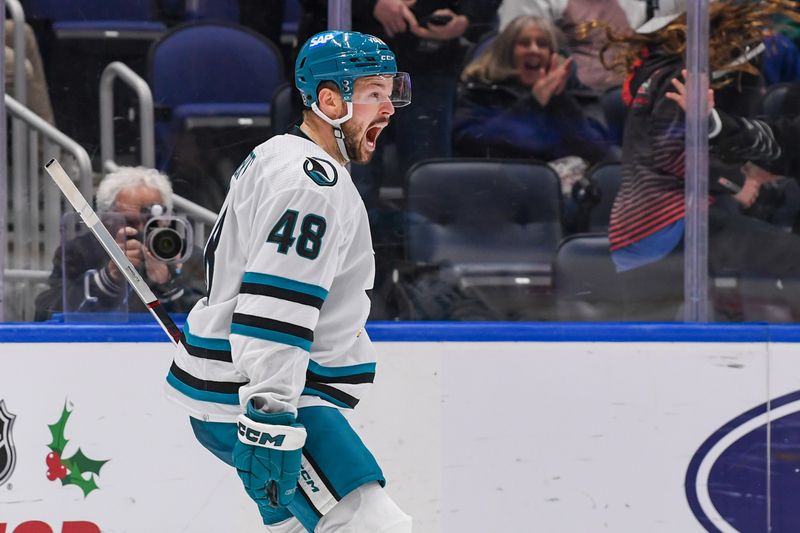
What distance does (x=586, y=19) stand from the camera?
355 cm

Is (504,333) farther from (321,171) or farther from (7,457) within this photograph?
(7,457)

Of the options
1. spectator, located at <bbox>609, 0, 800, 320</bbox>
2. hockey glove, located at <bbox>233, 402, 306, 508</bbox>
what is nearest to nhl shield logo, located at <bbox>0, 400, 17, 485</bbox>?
hockey glove, located at <bbox>233, 402, 306, 508</bbox>

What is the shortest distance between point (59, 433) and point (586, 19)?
1.74 meters

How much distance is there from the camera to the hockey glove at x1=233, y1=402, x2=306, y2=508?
80.1 inches

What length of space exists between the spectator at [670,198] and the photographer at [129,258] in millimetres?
1063

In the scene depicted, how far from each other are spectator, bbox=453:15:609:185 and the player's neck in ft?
3.59

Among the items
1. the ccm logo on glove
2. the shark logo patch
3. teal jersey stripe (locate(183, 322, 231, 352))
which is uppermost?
the shark logo patch

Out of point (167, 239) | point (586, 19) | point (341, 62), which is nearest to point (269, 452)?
point (341, 62)

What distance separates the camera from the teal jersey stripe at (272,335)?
6.70ft

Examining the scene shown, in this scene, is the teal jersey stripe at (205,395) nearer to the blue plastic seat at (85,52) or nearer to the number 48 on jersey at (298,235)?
the number 48 on jersey at (298,235)

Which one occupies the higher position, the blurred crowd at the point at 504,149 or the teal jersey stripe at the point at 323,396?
the blurred crowd at the point at 504,149

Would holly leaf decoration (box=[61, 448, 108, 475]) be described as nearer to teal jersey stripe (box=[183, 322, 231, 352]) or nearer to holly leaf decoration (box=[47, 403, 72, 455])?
holly leaf decoration (box=[47, 403, 72, 455])

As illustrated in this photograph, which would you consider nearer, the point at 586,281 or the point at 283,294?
the point at 283,294

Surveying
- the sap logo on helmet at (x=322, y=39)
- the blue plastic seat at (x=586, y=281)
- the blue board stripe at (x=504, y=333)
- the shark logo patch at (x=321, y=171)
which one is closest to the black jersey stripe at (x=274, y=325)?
the shark logo patch at (x=321, y=171)
